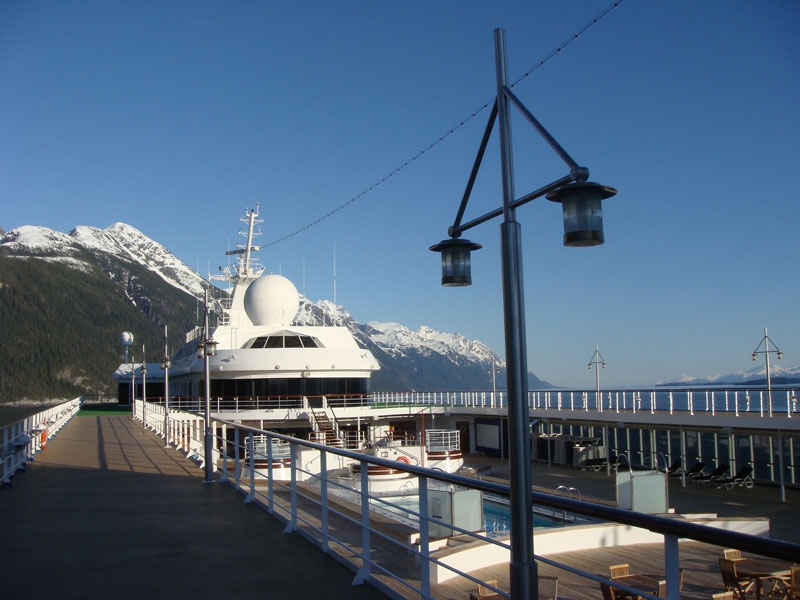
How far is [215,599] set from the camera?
4484 mm

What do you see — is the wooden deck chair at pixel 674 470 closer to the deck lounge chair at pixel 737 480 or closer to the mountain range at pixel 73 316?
the deck lounge chair at pixel 737 480

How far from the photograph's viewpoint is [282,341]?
3112 centimetres

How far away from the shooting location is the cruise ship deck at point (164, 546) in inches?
191

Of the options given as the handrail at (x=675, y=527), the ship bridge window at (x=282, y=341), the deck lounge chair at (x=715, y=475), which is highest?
the ship bridge window at (x=282, y=341)

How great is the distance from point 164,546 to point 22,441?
823 centimetres

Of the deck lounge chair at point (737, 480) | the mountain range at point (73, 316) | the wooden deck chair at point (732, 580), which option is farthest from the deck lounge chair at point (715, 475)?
the mountain range at point (73, 316)

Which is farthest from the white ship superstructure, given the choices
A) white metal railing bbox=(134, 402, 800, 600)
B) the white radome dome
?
white metal railing bbox=(134, 402, 800, 600)

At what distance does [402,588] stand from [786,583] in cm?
528

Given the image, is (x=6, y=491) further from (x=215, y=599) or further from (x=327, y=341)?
(x=327, y=341)

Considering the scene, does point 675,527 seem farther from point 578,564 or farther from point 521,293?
point 578,564

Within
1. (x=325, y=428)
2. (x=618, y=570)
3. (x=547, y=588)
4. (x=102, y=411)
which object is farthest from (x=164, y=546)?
(x=102, y=411)

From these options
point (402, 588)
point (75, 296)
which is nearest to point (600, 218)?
point (402, 588)

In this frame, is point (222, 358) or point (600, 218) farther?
point (222, 358)

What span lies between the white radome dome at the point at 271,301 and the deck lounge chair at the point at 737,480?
21070mm
